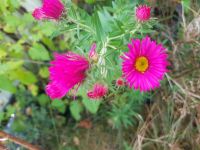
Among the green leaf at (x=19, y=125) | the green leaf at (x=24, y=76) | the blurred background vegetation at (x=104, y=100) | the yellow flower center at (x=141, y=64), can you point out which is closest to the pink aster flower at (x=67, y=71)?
the yellow flower center at (x=141, y=64)

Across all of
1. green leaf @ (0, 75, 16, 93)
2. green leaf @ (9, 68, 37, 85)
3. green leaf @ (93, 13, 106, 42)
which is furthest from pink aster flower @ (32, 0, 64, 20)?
green leaf @ (9, 68, 37, 85)

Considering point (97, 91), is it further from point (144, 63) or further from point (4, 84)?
point (4, 84)

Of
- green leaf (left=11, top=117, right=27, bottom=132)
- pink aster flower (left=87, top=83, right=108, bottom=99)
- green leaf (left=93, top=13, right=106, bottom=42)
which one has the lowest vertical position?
green leaf (left=11, top=117, right=27, bottom=132)

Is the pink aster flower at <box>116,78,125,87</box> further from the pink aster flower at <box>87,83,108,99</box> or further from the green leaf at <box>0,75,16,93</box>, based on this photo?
the green leaf at <box>0,75,16,93</box>

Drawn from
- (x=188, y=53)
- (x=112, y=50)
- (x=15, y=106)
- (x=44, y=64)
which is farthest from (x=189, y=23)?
(x=15, y=106)

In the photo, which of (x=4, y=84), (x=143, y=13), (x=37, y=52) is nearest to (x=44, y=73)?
(x=37, y=52)

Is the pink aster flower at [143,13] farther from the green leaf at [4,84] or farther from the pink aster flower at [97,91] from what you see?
the green leaf at [4,84]
